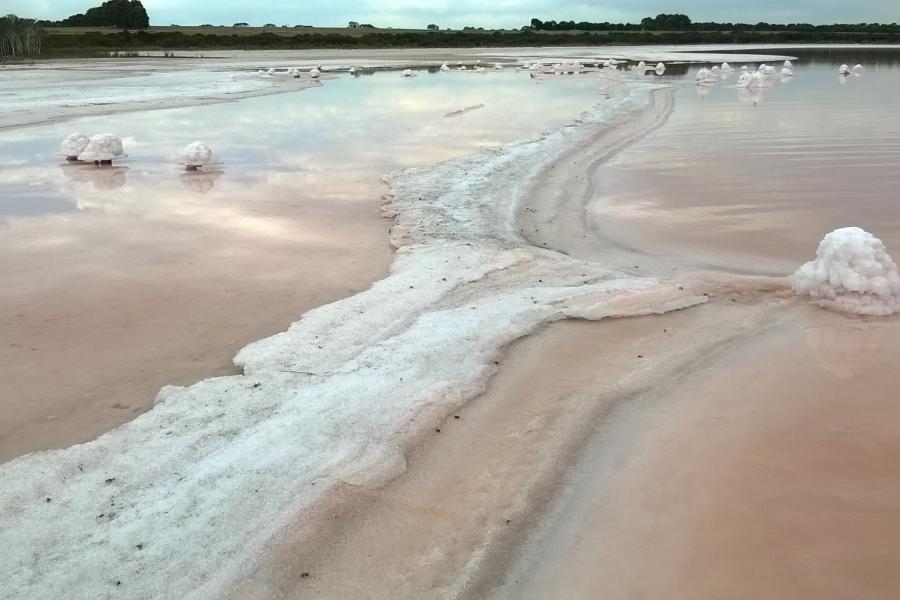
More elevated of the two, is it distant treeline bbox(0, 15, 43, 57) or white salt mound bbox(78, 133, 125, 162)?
distant treeline bbox(0, 15, 43, 57)

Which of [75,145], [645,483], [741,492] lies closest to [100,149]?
[75,145]

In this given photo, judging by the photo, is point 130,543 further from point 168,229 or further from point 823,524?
point 168,229

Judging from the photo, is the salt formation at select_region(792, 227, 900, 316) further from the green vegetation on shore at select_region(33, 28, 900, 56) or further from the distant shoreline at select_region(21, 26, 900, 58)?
the green vegetation on shore at select_region(33, 28, 900, 56)

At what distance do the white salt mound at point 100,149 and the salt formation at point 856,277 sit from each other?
10.3 m

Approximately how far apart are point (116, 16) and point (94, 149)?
9647 cm

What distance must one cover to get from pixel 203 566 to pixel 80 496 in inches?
29.6

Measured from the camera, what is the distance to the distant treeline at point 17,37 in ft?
177

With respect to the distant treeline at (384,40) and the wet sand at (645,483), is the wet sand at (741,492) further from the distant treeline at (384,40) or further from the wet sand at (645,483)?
the distant treeline at (384,40)

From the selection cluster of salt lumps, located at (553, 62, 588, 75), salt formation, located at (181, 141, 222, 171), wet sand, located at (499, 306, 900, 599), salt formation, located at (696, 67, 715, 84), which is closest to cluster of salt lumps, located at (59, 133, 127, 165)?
salt formation, located at (181, 141, 222, 171)

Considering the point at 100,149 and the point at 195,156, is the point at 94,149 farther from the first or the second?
the point at 195,156

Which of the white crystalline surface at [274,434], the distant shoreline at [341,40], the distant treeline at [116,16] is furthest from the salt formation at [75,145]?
the distant treeline at [116,16]

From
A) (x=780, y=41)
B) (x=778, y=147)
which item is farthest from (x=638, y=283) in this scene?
(x=780, y=41)

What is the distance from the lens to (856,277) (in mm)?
4832

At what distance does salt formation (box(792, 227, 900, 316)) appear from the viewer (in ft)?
15.8
